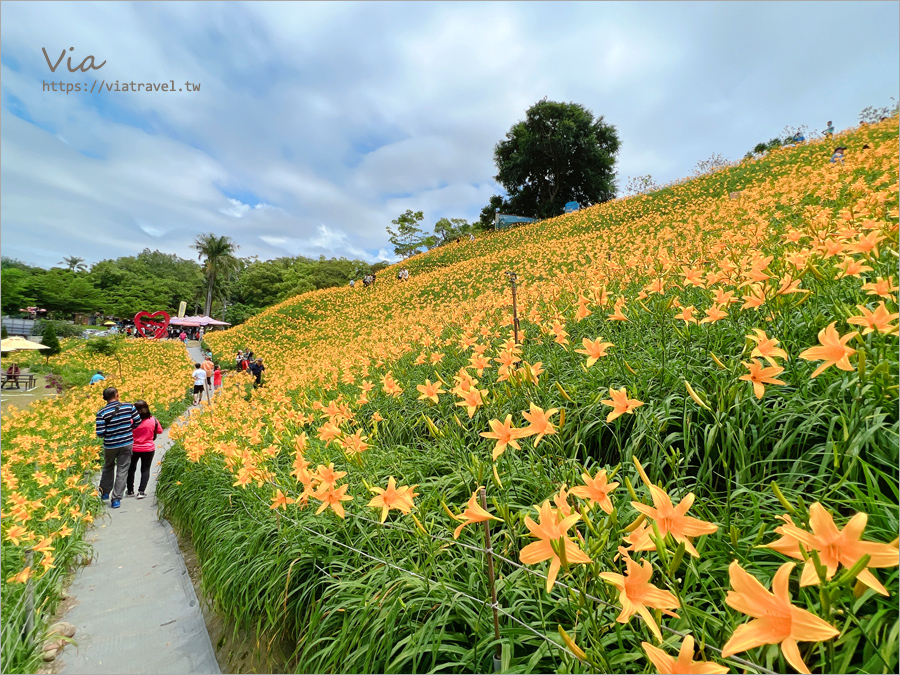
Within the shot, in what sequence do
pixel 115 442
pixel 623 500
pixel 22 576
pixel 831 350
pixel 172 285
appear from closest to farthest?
pixel 831 350 < pixel 623 500 < pixel 22 576 < pixel 115 442 < pixel 172 285

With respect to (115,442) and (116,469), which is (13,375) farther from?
(115,442)

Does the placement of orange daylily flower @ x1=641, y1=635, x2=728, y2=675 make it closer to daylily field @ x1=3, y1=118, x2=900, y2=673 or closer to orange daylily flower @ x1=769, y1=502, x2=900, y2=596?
daylily field @ x1=3, y1=118, x2=900, y2=673

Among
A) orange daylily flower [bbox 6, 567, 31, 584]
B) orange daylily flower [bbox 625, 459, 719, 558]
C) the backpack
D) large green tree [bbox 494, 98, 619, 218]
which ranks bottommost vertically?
orange daylily flower [bbox 6, 567, 31, 584]

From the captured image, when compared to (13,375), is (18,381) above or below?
below

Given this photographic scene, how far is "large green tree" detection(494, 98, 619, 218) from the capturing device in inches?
974

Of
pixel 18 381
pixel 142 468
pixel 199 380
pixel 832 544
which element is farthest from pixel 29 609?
pixel 18 381

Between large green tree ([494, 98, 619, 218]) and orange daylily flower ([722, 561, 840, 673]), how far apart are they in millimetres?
26877

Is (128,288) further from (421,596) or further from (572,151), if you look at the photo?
(421,596)

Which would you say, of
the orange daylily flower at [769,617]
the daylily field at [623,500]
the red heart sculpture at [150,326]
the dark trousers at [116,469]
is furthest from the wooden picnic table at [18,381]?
the orange daylily flower at [769,617]

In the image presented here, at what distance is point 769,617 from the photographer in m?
0.54

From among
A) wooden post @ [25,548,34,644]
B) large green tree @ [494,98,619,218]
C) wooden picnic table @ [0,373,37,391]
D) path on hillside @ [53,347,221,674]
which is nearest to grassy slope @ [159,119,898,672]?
path on hillside @ [53,347,221,674]

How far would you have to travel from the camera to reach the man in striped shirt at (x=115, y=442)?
4.38 metres

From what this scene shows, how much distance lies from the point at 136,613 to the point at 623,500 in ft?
9.44

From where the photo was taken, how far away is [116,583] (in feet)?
9.02
